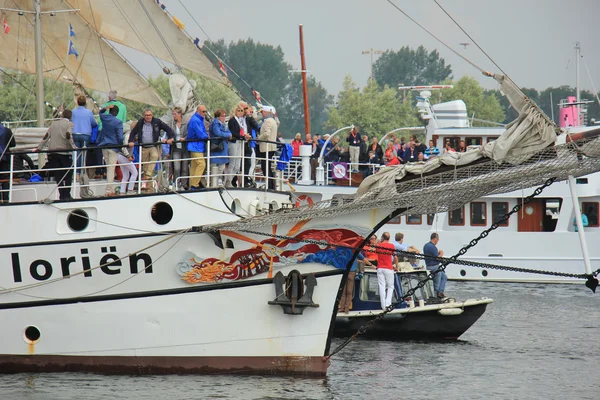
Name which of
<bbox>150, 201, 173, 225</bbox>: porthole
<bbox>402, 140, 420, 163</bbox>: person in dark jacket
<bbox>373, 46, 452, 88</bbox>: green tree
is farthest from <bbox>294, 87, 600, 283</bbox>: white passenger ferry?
<bbox>373, 46, 452, 88</bbox>: green tree

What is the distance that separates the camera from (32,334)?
1653cm

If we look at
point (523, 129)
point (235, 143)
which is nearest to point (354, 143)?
point (235, 143)

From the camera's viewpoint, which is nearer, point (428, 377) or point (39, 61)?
point (428, 377)

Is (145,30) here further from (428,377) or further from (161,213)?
(428,377)

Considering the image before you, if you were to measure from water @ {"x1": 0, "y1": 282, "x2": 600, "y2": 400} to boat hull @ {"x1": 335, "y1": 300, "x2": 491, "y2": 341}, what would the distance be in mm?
337

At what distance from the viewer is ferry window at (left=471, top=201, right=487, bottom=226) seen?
35219 mm

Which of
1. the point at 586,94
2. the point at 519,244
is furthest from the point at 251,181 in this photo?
the point at 586,94

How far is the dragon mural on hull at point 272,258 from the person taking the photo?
16031 millimetres

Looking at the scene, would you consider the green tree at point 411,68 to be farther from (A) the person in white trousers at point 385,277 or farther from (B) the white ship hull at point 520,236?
(A) the person in white trousers at point 385,277

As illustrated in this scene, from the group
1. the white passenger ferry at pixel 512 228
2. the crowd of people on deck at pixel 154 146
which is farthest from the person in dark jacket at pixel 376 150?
the crowd of people on deck at pixel 154 146

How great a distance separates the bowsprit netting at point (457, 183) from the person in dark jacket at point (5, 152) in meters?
3.90

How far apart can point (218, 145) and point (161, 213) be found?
1504mm

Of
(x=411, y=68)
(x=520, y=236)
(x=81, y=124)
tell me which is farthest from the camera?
(x=411, y=68)

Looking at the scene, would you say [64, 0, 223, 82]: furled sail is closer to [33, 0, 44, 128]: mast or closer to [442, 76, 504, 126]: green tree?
[33, 0, 44, 128]: mast
